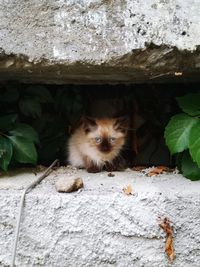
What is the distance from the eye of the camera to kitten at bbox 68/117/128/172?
1886 mm

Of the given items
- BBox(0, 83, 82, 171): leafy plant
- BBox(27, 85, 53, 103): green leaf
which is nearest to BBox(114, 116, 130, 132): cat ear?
BBox(0, 83, 82, 171): leafy plant

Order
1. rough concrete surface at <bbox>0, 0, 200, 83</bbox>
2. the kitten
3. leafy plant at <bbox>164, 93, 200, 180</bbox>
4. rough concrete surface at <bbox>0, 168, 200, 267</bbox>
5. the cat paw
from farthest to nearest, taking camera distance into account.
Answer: the kitten < the cat paw < leafy plant at <bbox>164, 93, 200, 180</bbox> < rough concrete surface at <bbox>0, 168, 200, 267</bbox> < rough concrete surface at <bbox>0, 0, 200, 83</bbox>

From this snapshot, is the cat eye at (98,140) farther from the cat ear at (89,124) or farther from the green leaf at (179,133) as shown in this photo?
the green leaf at (179,133)

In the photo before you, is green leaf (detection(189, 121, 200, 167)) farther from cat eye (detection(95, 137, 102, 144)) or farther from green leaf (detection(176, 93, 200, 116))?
cat eye (detection(95, 137, 102, 144))

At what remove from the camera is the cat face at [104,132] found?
6.23 ft

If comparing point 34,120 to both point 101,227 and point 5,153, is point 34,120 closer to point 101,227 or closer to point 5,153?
point 5,153

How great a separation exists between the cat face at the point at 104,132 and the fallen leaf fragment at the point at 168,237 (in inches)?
22.8

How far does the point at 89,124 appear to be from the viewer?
1.89 metres

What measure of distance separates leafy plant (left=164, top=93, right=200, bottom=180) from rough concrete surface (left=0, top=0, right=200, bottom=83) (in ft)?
0.87

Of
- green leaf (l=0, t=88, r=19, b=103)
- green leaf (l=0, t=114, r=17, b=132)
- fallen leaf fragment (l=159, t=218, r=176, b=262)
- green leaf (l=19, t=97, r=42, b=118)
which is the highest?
green leaf (l=0, t=88, r=19, b=103)

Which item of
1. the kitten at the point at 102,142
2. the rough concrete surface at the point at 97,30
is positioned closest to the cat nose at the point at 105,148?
the kitten at the point at 102,142

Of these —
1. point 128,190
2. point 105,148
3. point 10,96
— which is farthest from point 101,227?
point 10,96

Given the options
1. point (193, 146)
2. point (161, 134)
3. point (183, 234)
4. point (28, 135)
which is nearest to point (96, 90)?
point (161, 134)

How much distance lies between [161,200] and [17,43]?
0.62 meters
